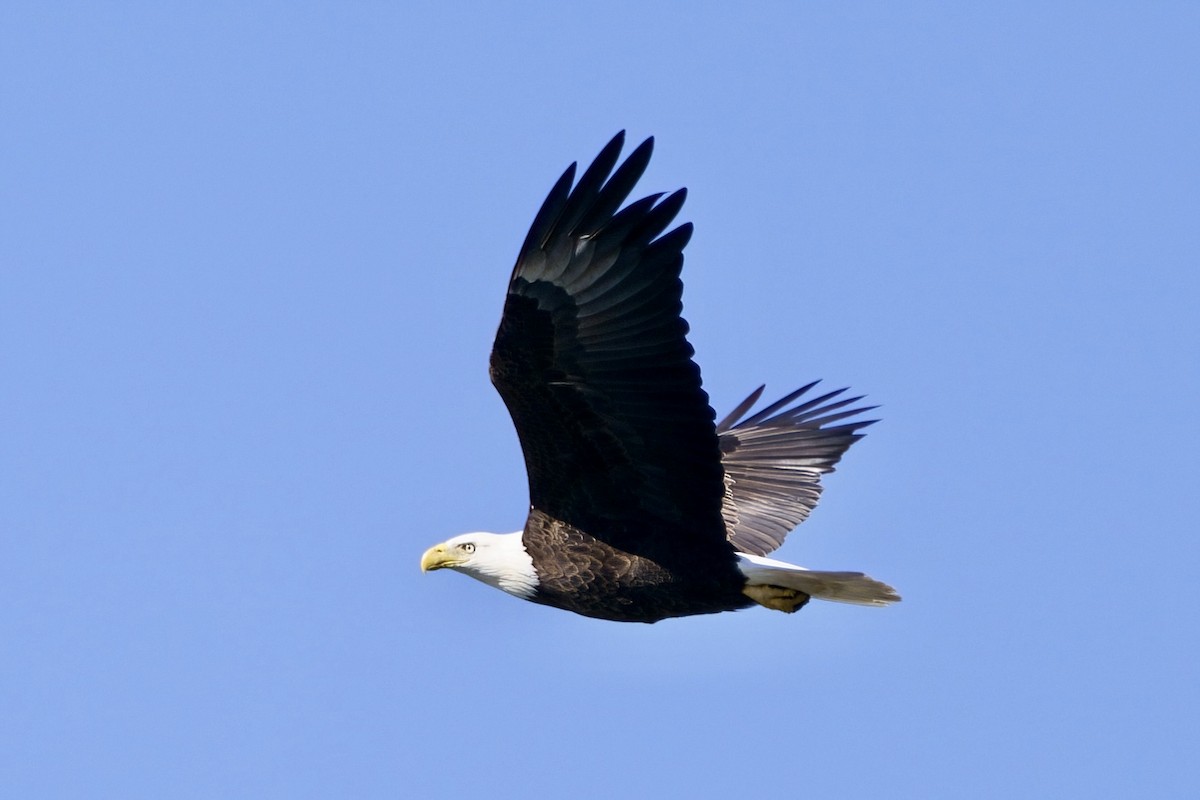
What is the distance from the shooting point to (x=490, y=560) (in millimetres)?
10398

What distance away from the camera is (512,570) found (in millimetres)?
10336

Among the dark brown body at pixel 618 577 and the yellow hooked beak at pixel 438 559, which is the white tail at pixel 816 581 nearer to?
the dark brown body at pixel 618 577

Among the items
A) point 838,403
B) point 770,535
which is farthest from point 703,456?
point 838,403

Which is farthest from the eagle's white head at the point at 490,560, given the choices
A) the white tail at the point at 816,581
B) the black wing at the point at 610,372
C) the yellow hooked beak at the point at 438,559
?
the white tail at the point at 816,581

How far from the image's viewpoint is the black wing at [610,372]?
30.2 feet

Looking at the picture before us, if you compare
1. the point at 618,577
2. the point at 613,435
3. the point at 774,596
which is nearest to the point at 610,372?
the point at 613,435

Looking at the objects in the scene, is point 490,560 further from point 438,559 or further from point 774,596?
point 774,596

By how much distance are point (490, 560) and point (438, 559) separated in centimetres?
29

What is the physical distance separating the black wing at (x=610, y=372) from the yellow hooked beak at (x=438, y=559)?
60cm

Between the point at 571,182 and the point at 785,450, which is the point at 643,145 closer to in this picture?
the point at 571,182

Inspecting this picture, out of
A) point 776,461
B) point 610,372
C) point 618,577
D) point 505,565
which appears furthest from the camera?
point 776,461

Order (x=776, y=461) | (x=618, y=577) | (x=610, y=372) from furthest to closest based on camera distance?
(x=776, y=461), (x=618, y=577), (x=610, y=372)

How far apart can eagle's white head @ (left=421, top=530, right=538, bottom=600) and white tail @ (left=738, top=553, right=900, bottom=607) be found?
3.62 feet

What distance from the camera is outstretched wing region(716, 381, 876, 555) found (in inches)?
468
